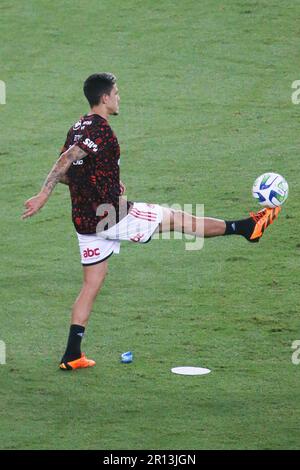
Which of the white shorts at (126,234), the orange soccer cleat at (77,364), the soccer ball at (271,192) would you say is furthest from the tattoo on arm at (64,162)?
the soccer ball at (271,192)

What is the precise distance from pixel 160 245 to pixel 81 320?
3.39 meters

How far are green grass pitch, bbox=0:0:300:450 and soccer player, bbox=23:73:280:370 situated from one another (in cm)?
56

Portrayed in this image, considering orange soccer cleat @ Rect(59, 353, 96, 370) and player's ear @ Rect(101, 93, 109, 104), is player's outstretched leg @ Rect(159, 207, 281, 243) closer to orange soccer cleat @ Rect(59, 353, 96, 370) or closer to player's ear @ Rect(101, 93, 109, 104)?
player's ear @ Rect(101, 93, 109, 104)

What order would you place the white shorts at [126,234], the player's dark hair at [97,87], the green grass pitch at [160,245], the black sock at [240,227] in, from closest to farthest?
the green grass pitch at [160,245]
the player's dark hair at [97,87]
the white shorts at [126,234]
the black sock at [240,227]

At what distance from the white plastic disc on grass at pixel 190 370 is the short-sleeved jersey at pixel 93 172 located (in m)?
1.21

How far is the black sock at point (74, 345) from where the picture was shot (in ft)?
29.4

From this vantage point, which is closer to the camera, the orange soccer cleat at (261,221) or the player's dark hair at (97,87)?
the player's dark hair at (97,87)

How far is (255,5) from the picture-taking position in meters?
20.0

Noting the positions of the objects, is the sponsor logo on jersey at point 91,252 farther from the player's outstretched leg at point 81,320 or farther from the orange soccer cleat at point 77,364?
the orange soccer cleat at point 77,364

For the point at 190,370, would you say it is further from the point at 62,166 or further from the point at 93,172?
the point at 62,166

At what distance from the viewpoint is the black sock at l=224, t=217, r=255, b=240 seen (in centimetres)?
941

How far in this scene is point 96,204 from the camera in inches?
354

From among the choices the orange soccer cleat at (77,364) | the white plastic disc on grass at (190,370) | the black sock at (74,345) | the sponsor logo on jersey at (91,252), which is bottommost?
the white plastic disc on grass at (190,370)
